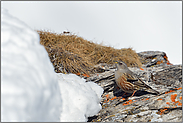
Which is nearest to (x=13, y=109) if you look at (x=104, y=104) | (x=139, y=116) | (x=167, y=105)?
(x=139, y=116)

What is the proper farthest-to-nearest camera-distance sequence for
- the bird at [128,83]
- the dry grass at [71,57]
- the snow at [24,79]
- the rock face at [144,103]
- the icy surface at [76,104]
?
the dry grass at [71,57], the bird at [128,83], the rock face at [144,103], the icy surface at [76,104], the snow at [24,79]

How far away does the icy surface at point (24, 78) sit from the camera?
4.20ft

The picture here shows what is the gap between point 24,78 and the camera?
139 centimetres

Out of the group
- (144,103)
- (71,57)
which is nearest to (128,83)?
(144,103)

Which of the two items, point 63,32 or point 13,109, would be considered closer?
point 13,109

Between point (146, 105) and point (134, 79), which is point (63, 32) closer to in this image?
point (134, 79)

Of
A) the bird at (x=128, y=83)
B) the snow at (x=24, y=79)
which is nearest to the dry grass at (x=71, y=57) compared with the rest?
the bird at (x=128, y=83)

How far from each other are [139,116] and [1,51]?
2441mm

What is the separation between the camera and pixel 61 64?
215 inches

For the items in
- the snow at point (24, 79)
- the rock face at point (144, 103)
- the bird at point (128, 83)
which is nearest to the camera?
the snow at point (24, 79)

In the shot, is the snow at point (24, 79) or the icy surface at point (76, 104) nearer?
the snow at point (24, 79)

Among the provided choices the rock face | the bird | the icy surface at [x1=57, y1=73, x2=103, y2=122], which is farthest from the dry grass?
the icy surface at [x1=57, y1=73, x2=103, y2=122]

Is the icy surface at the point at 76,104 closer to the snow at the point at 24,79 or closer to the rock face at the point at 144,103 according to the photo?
the rock face at the point at 144,103

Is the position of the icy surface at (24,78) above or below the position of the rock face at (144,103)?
above
